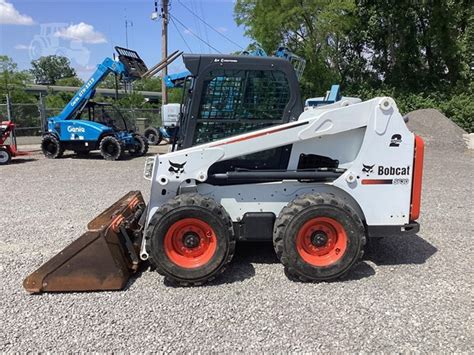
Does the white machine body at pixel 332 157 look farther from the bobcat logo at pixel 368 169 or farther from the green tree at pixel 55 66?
the green tree at pixel 55 66

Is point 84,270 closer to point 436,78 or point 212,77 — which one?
point 212,77

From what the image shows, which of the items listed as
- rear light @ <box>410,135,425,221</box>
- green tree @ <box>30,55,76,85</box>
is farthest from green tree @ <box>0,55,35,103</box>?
green tree @ <box>30,55,76,85</box>

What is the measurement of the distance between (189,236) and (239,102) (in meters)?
1.47

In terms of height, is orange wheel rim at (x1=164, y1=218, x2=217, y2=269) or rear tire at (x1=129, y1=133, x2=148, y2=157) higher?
rear tire at (x1=129, y1=133, x2=148, y2=157)

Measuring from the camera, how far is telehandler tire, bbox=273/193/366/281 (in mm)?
3996

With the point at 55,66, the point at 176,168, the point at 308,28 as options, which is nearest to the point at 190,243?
the point at 176,168

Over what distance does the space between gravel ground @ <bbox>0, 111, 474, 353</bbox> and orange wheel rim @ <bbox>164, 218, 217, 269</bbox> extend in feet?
0.92

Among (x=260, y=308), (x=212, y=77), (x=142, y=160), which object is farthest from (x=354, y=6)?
(x=260, y=308)

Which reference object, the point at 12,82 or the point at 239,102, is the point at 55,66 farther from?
the point at 239,102

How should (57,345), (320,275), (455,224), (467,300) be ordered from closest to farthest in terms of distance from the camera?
(57,345), (467,300), (320,275), (455,224)

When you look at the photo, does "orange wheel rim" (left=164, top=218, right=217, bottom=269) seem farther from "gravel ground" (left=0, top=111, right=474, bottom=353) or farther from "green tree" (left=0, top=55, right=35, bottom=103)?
"green tree" (left=0, top=55, right=35, bottom=103)

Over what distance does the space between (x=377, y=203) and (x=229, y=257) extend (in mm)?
1611

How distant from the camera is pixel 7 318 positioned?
3.45 meters

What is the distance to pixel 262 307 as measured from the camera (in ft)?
11.8
